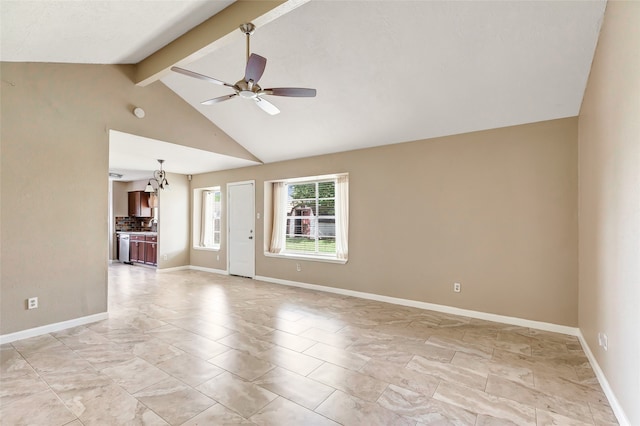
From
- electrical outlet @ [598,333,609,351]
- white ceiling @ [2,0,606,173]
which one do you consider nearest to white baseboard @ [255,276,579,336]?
electrical outlet @ [598,333,609,351]

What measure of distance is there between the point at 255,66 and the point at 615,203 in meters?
2.93

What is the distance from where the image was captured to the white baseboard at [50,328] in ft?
10.2

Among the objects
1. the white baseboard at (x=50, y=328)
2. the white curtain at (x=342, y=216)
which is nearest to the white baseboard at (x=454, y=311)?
the white curtain at (x=342, y=216)

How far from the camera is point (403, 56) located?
304 cm

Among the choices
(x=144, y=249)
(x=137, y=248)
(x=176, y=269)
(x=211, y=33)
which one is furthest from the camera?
(x=137, y=248)

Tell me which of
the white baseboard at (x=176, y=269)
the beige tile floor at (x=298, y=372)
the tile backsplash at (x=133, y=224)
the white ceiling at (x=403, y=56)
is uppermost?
the white ceiling at (x=403, y=56)

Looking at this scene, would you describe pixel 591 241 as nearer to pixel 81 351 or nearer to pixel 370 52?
pixel 370 52

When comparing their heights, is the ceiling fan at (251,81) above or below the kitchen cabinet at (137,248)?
above

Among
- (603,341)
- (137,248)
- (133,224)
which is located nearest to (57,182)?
(137,248)

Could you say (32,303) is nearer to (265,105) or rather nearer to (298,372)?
(298,372)

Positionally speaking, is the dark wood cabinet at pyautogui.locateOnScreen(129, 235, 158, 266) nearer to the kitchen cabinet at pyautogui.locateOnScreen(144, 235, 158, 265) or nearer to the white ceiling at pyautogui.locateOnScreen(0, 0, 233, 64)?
the kitchen cabinet at pyautogui.locateOnScreen(144, 235, 158, 265)

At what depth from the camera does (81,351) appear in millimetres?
2877

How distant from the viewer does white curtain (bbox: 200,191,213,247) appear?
7.57 meters

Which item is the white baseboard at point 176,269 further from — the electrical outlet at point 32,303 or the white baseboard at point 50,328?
the electrical outlet at point 32,303
